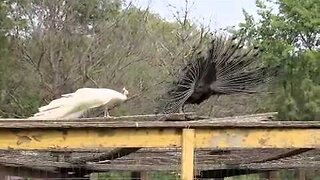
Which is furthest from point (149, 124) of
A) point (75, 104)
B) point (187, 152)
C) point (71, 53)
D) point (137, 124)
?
point (71, 53)

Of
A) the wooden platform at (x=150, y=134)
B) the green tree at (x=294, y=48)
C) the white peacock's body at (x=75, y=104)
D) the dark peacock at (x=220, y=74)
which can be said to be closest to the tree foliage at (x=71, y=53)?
the green tree at (x=294, y=48)

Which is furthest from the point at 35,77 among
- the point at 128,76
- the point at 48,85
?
the point at 128,76

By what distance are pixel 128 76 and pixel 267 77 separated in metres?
12.4

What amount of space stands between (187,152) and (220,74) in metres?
1.49

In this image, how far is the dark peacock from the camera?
540 centimetres

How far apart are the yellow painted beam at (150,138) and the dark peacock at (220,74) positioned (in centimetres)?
132

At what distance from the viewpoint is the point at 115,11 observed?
17844 mm

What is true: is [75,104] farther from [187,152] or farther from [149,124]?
[187,152]

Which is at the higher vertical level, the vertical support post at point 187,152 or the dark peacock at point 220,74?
the dark peacock at point 220,74

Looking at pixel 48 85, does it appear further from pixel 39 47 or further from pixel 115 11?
pixel 115 11

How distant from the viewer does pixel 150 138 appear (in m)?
4.02

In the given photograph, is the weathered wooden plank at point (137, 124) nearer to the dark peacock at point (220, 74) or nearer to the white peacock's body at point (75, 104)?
the white peacock's body at point (75, 104)

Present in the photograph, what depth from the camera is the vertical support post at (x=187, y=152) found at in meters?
4.01

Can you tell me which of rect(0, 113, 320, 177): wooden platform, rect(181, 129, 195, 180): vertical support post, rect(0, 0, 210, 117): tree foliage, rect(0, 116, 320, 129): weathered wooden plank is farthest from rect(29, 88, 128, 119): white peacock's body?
rect(0, 0, 210, 117): tree foliage
